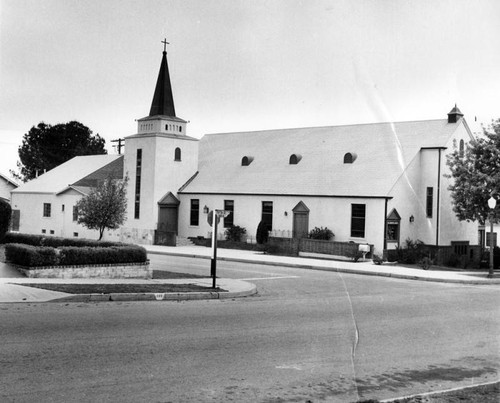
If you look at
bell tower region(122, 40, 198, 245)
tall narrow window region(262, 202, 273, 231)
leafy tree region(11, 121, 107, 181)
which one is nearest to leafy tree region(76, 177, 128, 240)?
bell tower region(122, 40, 198, 245)

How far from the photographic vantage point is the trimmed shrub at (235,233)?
143ft

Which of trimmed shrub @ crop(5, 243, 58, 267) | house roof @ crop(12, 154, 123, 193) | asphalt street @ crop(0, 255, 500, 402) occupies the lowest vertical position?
asphalt street @ crop(0, 255, 500, 402)

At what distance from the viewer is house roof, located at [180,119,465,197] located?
39719 millimetres

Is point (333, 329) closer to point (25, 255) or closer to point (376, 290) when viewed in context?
point (376, 290)

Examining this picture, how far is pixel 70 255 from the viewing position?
2034 centimetres

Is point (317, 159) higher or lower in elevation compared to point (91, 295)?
higher

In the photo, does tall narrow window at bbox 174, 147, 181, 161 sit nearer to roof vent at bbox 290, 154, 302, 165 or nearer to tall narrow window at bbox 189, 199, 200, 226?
tall narrow window at bbox 189, 199, 200, 226

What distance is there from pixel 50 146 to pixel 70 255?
73.7 m

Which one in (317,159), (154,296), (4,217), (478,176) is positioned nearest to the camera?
(154,296)

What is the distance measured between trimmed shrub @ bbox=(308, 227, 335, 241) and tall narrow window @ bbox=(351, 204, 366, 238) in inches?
56.3

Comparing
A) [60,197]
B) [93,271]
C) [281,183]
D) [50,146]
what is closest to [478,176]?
[281,183]

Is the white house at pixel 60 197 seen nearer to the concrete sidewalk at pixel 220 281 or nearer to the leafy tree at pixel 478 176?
the concrete sidewalk at pixel 220 281

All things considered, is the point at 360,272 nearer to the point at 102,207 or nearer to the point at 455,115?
the point at 102,207

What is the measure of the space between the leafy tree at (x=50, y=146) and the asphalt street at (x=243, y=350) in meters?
77.3
